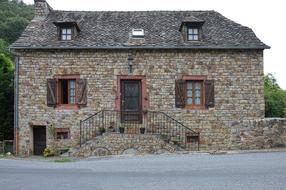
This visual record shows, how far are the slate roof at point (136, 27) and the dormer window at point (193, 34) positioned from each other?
1.26 ft

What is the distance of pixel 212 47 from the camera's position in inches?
787

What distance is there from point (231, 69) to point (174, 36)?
10.1ft

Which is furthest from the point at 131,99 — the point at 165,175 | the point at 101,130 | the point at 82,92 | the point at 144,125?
the point at 165,175

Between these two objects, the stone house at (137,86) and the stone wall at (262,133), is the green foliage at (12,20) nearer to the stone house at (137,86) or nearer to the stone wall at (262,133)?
the stone house at (137,86)

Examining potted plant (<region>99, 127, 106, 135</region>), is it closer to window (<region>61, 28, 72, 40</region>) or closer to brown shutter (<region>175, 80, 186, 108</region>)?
brown shutter (<region>175, 80, 186, 108</region>)

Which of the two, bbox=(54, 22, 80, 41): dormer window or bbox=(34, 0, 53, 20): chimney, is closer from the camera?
bbox=(54, 22, 80, 41): dormer window

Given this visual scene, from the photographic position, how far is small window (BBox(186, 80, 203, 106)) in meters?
20.5

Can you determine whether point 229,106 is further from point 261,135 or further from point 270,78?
point 270,78

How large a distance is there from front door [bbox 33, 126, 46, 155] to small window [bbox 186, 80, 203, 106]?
6.99m

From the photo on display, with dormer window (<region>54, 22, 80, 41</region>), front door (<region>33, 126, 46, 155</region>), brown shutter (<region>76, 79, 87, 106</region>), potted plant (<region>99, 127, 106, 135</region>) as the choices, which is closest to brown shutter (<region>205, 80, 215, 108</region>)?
potted plant (<region>99, 127, 106, 135</region>)

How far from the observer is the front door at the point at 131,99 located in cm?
2045

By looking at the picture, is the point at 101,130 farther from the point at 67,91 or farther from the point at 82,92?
the point at 67,91

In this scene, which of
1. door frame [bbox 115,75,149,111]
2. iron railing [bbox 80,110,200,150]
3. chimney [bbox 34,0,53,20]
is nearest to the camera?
iron railing [bbox 80,110,200,150]

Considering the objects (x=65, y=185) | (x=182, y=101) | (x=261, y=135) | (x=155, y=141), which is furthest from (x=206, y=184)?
(x=182, y=101)
